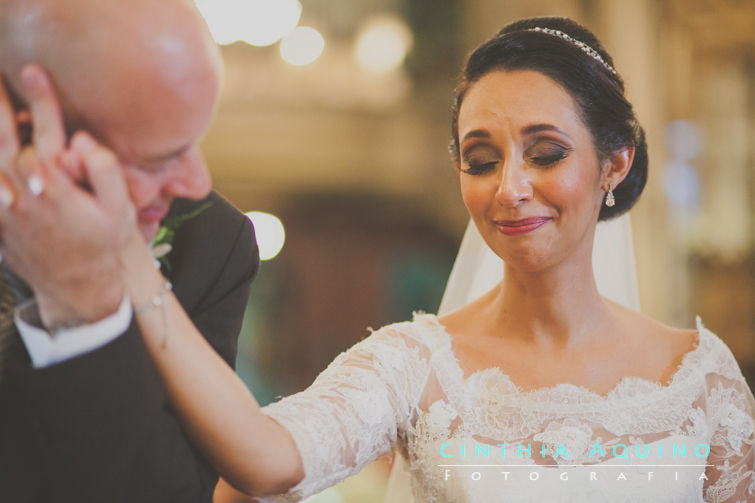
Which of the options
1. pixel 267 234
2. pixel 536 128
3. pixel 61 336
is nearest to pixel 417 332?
pixel 536 128

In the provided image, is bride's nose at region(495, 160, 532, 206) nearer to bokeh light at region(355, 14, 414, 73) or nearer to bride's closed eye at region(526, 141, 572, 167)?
bride's closed eye at region(526, 141, 572, 167)

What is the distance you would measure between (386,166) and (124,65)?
747 cm

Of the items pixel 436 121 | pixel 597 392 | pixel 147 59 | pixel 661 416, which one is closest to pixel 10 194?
pixel 147 59

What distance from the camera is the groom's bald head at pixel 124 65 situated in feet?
2.62

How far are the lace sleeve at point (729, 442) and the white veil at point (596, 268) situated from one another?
0.46m

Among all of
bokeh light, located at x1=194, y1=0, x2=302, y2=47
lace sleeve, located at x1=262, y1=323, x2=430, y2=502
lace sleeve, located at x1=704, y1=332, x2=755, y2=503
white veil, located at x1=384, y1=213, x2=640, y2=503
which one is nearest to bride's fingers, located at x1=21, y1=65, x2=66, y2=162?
lace sleeve, located at x1=262, y1=323, x2=430, y2=502

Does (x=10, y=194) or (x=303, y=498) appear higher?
(x=10, y=194)

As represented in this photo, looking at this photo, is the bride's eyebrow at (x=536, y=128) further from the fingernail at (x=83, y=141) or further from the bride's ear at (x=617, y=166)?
the fingernail at (x=83, y=141)

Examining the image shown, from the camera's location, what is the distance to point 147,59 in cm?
81

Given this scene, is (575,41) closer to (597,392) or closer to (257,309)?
(597,392)

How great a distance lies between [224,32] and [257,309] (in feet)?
13.6

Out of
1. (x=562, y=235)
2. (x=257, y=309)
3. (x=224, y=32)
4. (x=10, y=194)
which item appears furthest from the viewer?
(x=257, y=309)

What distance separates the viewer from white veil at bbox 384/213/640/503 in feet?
7.37

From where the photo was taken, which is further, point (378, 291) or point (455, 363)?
point (378, 291)
